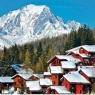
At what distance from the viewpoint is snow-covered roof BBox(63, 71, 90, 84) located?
87.2m

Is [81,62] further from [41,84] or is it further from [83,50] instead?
[41,84]

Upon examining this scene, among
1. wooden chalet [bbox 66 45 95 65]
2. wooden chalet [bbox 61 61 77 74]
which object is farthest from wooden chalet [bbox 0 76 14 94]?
wooden chalet [bbox 66 45 95 65]

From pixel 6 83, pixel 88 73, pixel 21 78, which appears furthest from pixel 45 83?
pixel 6 83

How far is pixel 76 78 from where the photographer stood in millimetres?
88250

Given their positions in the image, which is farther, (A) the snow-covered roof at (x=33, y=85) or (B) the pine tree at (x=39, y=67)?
(B) the pine tree at (x=39, y=67)

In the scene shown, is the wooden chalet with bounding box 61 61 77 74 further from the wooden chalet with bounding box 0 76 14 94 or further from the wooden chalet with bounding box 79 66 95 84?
the wooden chalet with bounding box 0 76 14 94

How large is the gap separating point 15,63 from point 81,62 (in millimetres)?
40264

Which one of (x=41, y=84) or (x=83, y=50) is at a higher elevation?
(x=83, y=50)

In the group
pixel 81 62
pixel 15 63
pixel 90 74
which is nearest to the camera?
pixel 90 74

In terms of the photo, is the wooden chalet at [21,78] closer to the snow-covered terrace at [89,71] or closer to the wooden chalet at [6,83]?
the wooden chalet at [6,83]

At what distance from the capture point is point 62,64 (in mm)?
99812

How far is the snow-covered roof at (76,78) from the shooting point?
3433 inches

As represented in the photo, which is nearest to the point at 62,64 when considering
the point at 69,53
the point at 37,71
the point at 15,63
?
the point at 69,53

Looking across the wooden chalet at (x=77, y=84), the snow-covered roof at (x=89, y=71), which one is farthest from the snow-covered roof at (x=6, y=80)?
the snow-covered roof at (x=89, y=71)
